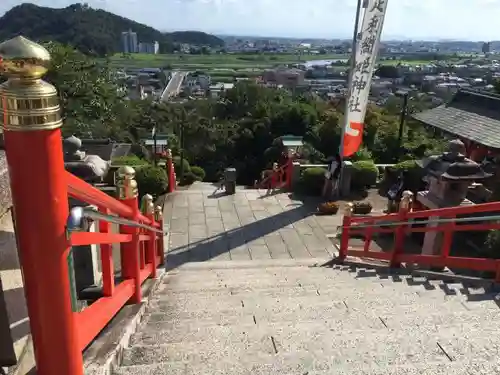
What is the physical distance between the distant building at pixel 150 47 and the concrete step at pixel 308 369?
553ft

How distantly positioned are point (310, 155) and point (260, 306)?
40.2 ft

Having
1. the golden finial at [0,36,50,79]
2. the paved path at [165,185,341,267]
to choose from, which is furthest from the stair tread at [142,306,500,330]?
the paved path at [165,185,341,267]

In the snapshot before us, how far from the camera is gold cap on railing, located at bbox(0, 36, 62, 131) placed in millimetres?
1309

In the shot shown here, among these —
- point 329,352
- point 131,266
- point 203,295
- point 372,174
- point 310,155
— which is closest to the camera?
point 329,352

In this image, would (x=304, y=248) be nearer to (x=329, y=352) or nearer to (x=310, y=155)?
(x=329, y=352)

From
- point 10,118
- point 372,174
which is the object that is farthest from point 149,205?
point 372,174

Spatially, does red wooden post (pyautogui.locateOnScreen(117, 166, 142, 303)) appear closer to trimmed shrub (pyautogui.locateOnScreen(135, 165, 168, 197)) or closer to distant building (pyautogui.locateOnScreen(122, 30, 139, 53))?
trimmed shrub (pyautogui.locateOnScreen(135, 165, 168, 197))

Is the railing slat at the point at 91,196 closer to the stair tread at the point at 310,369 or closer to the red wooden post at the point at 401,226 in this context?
the stair tread at the point at 310,369

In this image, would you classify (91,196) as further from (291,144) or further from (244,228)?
(291,144)

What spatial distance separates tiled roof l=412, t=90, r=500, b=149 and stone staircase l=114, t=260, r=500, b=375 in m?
7.20

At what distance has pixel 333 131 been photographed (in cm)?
1797

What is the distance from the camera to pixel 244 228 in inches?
338

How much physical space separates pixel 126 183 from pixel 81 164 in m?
0.59

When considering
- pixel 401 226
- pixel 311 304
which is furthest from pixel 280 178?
pixel 311 304
